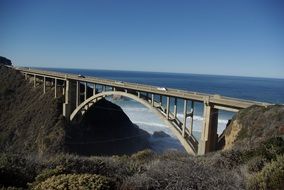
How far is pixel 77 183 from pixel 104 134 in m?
46.1

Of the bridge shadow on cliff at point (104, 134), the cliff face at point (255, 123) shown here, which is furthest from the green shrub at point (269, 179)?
the bridge shadow on cliff at point (104, 134)

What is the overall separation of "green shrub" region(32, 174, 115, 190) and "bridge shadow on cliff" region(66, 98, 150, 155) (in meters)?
40.8

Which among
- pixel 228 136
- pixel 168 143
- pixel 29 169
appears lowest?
pixel 168 143

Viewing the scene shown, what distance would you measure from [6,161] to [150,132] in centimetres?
5304

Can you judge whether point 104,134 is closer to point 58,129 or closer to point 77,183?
point 58,129

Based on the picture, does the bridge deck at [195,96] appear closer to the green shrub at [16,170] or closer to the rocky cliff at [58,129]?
the rocky cliff at [58,129]

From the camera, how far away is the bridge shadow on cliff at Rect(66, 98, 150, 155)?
4897 cm

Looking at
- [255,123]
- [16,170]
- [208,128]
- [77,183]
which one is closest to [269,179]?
[77,183]

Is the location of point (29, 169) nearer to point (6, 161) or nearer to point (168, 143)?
point (6, 161)

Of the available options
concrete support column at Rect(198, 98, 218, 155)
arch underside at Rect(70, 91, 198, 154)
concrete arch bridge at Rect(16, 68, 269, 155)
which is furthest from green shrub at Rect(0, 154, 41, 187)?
arch underside at Rect(70, 91, 198, 154)

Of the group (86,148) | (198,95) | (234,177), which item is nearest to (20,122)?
(86,148)

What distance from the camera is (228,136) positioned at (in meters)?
25.3

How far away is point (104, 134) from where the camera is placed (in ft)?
172

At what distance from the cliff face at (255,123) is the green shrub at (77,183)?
14555mm
